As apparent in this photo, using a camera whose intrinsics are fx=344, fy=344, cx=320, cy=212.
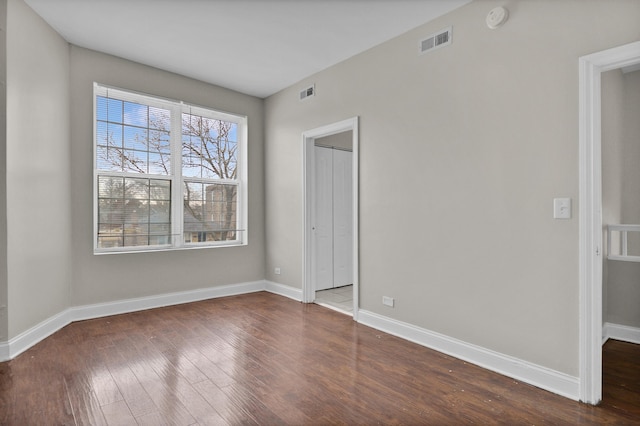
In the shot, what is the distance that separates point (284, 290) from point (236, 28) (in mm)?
3290

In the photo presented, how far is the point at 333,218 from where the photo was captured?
206 inches

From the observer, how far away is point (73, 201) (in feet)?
12.1

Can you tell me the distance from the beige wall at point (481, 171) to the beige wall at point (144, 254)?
73.8 inches

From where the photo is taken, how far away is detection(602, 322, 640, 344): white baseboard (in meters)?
3.19

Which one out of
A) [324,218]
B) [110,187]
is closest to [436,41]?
[324,218]

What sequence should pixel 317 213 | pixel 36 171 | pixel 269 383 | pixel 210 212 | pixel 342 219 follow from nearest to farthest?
pixel 269 383 < pixel 36 171 < pixel 210 212 < pixel 317 213 < pixel 342 219

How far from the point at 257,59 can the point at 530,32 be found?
8.86ft

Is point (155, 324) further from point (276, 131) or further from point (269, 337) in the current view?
point (276, 131)

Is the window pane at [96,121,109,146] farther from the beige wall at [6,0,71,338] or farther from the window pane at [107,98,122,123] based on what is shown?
the beige wall at [6,0,71,338]

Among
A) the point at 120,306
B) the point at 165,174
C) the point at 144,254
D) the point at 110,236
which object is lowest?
the point at 120,306

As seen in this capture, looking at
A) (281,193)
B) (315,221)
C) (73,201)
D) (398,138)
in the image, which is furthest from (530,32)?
(73,201)

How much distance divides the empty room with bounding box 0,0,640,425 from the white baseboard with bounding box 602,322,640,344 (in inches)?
0.7

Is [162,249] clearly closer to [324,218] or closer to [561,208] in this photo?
[324,218]

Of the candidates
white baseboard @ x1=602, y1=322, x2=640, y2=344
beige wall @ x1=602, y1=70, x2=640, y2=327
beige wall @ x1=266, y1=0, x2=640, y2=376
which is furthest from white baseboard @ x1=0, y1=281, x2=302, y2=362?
beige wall @ x1=602, y1=70, x2=640, y2=327
